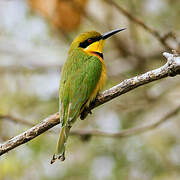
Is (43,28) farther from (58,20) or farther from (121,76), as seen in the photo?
(121,76)

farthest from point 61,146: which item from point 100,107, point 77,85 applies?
point 100,107

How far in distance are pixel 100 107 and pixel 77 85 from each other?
6.66ft

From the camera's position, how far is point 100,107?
225 inches

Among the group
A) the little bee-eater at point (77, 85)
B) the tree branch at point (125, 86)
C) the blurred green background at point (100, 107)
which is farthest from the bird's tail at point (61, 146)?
the blurred green background at point (100, 107)

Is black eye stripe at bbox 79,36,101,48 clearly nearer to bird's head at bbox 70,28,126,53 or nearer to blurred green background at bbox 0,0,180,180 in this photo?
bird's head at bbox 70,28,126,53

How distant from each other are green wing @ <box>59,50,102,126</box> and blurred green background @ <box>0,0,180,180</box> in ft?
3.43

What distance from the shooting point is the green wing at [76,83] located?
3.50 metres

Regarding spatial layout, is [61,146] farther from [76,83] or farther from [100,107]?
[100,107]

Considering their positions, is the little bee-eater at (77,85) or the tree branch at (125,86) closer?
the tree branch at (125,86)

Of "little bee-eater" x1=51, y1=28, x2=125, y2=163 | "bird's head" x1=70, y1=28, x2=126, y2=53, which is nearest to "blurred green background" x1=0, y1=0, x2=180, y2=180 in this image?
"bird's head" x1=70, y1=28, x2=126, y2=53

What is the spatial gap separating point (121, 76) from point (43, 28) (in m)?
1.75

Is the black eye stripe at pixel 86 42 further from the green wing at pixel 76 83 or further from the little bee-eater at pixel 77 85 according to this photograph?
the green wing at pixel 76 83

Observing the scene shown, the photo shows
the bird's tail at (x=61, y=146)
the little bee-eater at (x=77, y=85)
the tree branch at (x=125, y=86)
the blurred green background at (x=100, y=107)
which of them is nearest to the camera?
the tree branch at (x=125, y=86)

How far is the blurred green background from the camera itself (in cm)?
504
